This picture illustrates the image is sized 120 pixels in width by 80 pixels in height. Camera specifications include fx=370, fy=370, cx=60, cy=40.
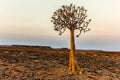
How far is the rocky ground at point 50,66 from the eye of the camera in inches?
1480

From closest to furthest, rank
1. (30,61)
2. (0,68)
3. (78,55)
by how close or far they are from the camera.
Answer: (0,68) < (30,61) < (78,55)

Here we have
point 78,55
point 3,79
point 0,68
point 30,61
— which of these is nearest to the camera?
point 3,79

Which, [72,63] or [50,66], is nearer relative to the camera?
[72,63]

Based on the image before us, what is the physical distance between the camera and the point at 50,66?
4066 centimetres

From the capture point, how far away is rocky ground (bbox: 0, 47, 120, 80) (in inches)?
1480

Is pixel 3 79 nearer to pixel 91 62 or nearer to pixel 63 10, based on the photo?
pixel 63 10

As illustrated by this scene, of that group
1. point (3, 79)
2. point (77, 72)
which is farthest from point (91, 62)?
point (3, 79)

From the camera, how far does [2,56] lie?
4378 centimetres

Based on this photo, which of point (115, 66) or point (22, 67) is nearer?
point (22, 67)

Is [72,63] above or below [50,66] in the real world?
above

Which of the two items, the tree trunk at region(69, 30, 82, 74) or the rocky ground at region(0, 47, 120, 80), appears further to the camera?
the tree trunk at region(69, 30, 82, 74)

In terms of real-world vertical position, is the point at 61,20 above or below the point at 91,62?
above

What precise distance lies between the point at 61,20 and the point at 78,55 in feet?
33.6

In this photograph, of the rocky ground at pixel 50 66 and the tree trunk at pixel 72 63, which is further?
the tree trunk at pixel 72 63
